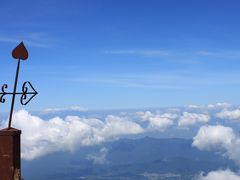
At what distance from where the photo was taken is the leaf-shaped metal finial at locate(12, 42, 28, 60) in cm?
941

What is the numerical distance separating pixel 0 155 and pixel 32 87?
1.61 m

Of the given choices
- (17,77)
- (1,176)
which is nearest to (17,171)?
(1,176)

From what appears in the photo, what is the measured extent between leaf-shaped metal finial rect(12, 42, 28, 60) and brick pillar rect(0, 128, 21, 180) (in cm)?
154

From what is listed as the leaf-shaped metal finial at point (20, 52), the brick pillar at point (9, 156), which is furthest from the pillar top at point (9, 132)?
the leaf-shaped metal finial at point (20, 52)

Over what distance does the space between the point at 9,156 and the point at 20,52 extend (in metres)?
2.20

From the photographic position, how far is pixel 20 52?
9523 mm

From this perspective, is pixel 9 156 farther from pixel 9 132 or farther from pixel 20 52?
pixel 20 52

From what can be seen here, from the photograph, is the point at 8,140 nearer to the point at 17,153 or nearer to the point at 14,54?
the point at 17,153

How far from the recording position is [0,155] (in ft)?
29.7

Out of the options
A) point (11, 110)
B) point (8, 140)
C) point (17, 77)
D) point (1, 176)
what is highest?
point (17, 77)

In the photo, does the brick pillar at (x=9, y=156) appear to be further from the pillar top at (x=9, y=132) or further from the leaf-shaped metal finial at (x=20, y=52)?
the leaf-shaped metal finial at (x=20, y=52)

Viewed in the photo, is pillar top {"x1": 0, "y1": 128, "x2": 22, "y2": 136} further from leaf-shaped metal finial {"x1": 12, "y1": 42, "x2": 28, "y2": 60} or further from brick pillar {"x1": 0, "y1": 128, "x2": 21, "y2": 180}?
leaf-shaped metal finial {"x1": 12, "y1": 42, "x2": 28, "y2": 60}

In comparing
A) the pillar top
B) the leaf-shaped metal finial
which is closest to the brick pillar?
the pillar top

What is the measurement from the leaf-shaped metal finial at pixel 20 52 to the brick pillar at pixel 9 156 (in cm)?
154
